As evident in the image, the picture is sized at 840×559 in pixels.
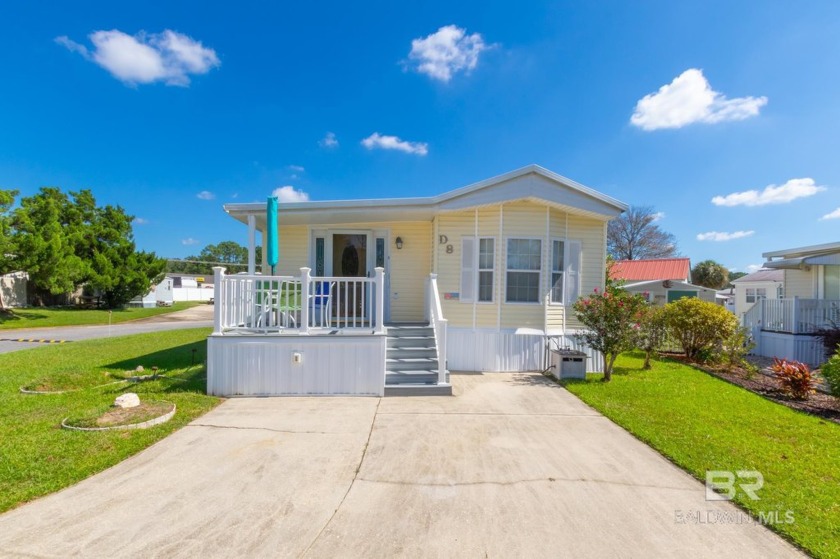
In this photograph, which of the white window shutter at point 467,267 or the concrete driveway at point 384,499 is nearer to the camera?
the concrete driveway at point 384,499

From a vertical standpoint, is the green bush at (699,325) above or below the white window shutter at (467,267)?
below

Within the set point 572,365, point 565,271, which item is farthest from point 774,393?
point 565,271

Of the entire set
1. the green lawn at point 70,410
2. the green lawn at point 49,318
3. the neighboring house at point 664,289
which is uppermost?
the neighboring house at point 664,289

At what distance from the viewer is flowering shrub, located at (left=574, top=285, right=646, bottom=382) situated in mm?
6941

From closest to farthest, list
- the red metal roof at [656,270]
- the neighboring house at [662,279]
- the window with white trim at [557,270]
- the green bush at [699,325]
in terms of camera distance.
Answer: the window with white trim at [557,270] < the green bush at [699,325] < the neighboring house at [662,279] < the red metal roof at [656,270]

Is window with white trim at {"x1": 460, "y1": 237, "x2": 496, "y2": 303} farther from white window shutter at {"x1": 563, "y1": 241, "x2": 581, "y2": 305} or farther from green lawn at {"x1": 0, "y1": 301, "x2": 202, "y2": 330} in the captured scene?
green lawn at {"x1": 0, "y1": 301, "x2": 202, "y2": 330}

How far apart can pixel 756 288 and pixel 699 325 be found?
19.5 meters

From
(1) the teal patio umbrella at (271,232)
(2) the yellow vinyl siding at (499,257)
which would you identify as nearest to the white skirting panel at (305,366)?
(1) the teal patio umbrella at (271,232)

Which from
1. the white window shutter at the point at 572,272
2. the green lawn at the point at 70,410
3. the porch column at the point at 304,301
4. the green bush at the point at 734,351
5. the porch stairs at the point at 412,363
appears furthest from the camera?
the green bush at the point at 734,351

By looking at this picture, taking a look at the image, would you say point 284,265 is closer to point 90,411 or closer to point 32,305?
point 90,411

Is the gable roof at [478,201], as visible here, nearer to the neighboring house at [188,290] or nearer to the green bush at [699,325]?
the green bush at [699,325]

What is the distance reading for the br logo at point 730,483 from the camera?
10.4 ft

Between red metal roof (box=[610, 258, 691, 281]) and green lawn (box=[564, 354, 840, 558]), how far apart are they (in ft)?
62.0

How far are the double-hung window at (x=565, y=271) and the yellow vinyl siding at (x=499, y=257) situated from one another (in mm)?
193
